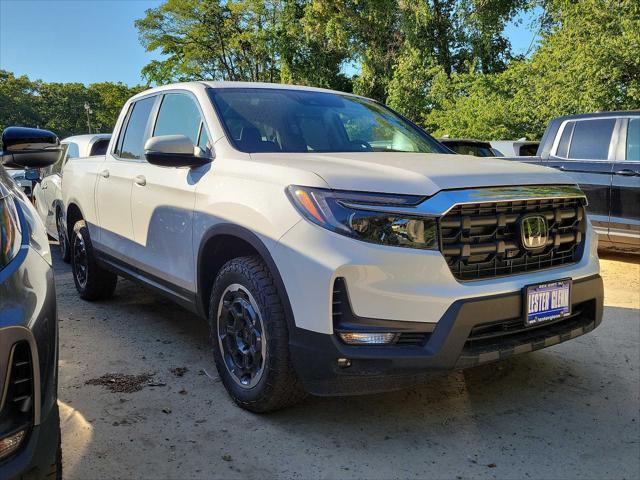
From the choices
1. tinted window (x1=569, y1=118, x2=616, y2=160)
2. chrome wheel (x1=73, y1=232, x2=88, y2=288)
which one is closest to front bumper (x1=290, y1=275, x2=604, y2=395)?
chrome wheel (x1=73, y1=232, x2=88, y2=288)

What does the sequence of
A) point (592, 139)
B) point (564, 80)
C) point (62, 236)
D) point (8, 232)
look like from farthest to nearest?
point (564, 80), point (592, 139), point (62, 236), point (8, 232)

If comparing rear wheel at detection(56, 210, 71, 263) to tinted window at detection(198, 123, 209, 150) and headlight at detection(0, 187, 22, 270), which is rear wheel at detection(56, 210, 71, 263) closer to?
tinted window at detection(198, 123, 209, 150)

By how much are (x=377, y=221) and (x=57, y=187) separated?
5.39 meters

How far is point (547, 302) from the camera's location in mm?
2719

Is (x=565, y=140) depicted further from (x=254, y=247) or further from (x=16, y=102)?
(x=16, y=102)

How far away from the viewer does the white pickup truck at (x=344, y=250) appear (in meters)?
2.41

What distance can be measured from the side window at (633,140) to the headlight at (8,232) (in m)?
6.21

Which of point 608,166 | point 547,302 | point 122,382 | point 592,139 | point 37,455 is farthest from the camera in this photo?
point 592,139

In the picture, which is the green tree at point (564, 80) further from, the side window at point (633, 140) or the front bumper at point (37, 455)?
the front bumper at point (37, 455)

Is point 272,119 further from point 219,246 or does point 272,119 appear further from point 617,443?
point 617,443

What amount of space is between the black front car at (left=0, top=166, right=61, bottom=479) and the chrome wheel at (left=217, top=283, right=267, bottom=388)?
44.5 inches

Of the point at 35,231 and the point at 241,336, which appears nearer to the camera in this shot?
the point at 35,231

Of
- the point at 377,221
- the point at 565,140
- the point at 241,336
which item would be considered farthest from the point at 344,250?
the point at 565,140

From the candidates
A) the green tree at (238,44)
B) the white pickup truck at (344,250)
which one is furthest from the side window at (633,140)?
the green tree at (238,44)
